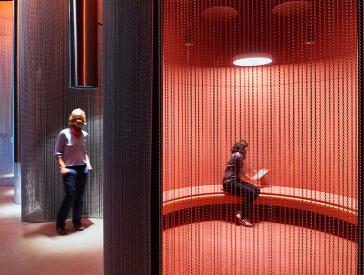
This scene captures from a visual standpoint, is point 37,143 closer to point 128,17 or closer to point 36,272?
point 36,272

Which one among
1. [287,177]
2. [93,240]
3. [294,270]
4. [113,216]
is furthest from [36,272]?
[287,177]

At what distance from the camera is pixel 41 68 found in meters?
4.96

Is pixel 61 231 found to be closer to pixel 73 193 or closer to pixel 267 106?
pixel 73 193

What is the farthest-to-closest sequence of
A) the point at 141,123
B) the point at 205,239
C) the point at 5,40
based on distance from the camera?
1. the point at 5,40
2. the point at 205,239
3. the point at 141,123

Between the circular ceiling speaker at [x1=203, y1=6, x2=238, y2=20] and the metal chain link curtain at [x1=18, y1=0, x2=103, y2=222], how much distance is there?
2.42 m

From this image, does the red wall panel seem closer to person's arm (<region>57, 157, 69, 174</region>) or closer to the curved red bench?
the curved red bench

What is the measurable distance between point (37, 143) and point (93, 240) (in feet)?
5.37

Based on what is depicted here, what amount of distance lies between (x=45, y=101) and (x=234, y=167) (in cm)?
261

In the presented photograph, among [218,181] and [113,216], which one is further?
[218,181]

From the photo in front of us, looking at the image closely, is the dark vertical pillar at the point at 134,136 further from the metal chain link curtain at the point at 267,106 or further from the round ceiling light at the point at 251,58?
the round ceiling light at the point at 251,58

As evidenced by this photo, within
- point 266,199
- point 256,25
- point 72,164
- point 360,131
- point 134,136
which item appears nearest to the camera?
point 360,131

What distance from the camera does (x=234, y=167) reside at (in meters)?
4.36

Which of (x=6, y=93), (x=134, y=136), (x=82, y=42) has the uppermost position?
(x=82, y=42)

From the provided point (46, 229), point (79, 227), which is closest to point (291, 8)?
point (79, 227)
